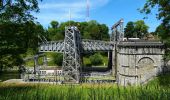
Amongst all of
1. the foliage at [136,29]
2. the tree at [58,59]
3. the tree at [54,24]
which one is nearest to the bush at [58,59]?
the tree at [58,59]

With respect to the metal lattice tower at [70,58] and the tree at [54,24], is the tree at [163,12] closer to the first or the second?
the metal lattice tower at [70,58]

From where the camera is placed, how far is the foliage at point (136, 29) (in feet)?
422

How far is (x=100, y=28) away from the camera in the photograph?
5143 inches

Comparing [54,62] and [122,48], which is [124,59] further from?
[54,62]

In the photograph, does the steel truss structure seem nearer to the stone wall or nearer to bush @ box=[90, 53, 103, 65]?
the stone wall

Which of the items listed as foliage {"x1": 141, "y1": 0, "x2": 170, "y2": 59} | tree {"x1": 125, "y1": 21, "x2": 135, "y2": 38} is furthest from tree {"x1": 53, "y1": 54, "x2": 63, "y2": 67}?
foliage {"x1": 141, "y1": 0, "x2": 170, "y2": 59}

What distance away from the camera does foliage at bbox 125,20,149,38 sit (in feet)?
422

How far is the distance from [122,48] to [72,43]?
1360cm

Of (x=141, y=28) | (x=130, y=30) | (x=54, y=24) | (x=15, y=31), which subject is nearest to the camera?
(x=15, y=31)

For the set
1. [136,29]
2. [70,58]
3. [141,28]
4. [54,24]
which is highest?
[54,24]

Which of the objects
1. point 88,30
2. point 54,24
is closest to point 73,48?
point 88,30

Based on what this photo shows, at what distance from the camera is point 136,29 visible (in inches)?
5118

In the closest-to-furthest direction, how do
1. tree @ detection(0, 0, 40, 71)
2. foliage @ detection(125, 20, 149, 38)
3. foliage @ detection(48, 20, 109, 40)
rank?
tree @ detection(0, 0, 40, 71) < foliage @ detection(48, 20, 109, 40) < foliage @ detection(125, 20, 149, 38)

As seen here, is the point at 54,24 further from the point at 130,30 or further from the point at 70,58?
the point at 70,58
